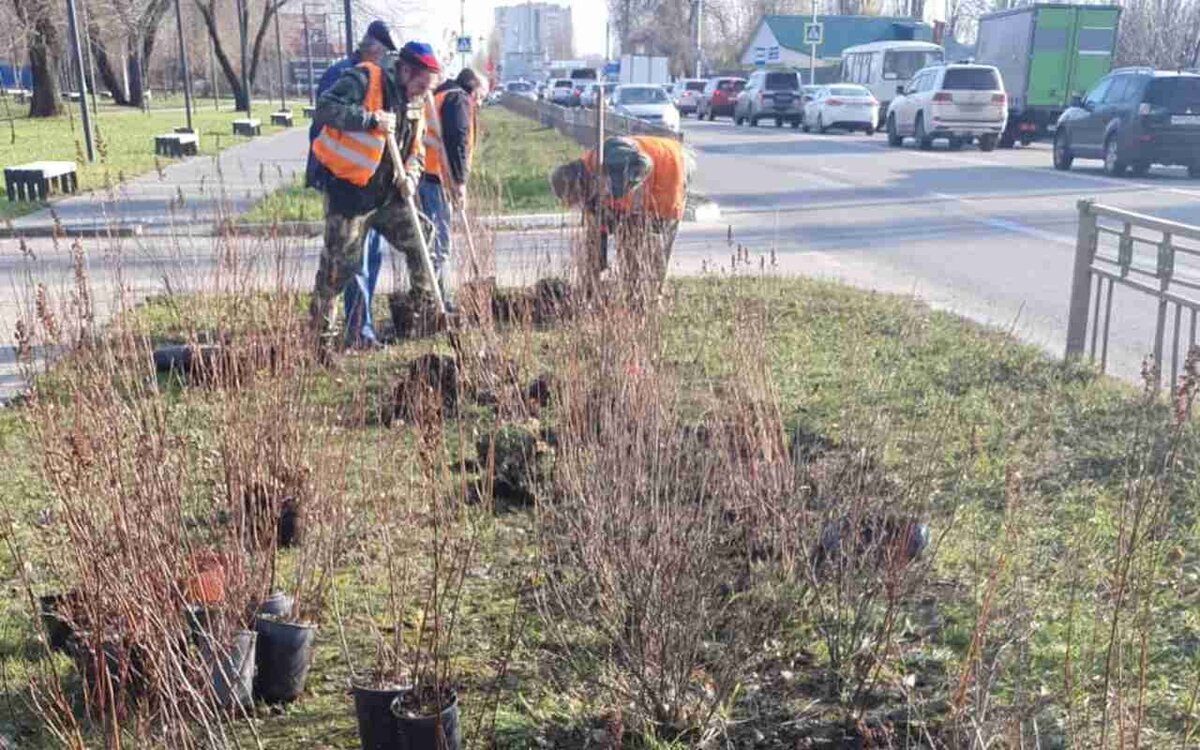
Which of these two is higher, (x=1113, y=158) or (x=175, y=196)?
(x=1113, y=158)

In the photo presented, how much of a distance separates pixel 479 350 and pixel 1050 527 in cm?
259

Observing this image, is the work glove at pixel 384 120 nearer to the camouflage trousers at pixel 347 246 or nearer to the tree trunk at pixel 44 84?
the camouflage trousers at pixel 347 246

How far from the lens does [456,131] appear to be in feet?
27.2

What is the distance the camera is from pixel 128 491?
9.31ft

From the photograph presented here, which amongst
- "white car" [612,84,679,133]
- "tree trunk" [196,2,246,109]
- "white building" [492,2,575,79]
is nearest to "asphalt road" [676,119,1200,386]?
"white car" [612,84,679,133]

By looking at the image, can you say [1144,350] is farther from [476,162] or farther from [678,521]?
[476,162]

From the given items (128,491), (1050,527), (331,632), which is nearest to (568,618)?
(331,632)

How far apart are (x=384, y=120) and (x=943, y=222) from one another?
8911 millimetres

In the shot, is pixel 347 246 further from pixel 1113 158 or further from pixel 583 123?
pixel 583 123

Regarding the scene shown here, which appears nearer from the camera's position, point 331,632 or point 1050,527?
point 331,632

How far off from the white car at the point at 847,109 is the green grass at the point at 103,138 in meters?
15.7

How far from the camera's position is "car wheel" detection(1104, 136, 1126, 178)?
61.6 ft

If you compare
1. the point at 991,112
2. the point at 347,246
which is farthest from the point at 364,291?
the point at 991,112

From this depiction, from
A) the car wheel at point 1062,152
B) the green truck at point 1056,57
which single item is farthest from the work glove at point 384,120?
the green truck at point 1056,57
